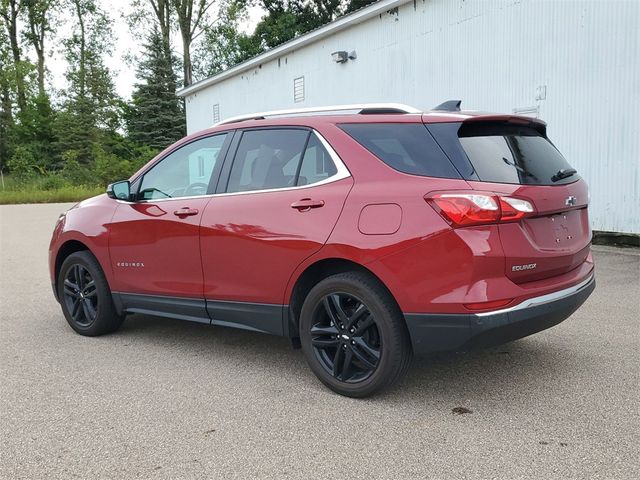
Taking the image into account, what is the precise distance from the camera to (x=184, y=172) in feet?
15.0

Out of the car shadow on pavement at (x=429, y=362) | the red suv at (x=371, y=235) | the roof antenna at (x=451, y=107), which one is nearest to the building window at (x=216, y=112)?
the car shadow on pavement at (x=429, y=362)

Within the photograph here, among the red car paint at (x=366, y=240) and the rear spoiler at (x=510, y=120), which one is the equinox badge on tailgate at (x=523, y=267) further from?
the rear spoiler at (x=510, y=120)

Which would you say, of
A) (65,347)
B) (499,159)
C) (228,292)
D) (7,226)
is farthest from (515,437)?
(7,226)

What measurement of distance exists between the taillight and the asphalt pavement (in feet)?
3.58

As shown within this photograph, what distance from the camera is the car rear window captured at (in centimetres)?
322

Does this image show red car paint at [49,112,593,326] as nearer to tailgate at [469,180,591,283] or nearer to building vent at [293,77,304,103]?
tailgate at [469,180,591,283]

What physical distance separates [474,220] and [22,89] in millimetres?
48677

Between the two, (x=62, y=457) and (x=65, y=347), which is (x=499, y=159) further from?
(x=65, y=347)

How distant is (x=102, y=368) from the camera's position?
165 inches

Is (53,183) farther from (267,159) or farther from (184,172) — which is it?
(267,159)

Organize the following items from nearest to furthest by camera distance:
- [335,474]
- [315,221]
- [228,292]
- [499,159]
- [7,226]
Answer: [335,474] < [499,159] < [315,221] < [228,292] < [7,226]

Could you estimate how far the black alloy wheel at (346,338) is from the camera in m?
3.39

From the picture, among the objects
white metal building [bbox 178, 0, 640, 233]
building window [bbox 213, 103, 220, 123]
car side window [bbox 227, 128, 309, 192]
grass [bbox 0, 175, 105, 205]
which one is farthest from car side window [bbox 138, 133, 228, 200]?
grass [bbox 0, 175, 105, 205]

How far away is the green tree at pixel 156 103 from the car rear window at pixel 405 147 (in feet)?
116
